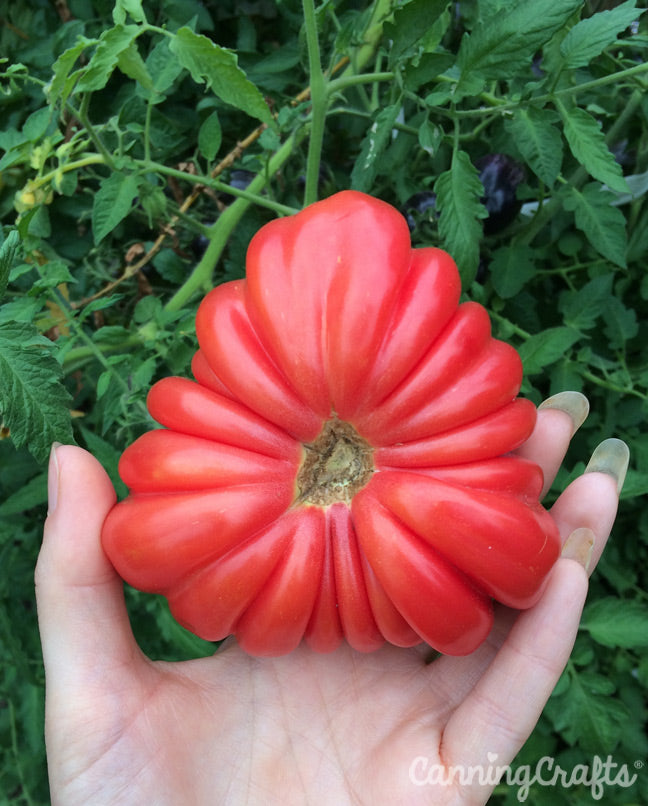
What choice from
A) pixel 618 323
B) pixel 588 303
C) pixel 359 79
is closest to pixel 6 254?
pixel 359 79

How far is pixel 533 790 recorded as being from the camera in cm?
178

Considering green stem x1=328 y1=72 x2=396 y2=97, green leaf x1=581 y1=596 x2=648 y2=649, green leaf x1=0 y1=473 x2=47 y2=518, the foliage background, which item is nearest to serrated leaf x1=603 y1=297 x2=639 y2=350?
the foliage background

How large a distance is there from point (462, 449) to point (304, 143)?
39.8 inches

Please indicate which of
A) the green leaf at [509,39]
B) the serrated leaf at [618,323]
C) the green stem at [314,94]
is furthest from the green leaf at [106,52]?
the serrated leaf at [618,323]

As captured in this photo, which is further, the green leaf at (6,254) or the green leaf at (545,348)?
the green leaf at (545,348)

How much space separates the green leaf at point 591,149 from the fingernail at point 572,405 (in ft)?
1.25

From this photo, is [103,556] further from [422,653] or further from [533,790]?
[533,790]

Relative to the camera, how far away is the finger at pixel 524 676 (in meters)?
1.11

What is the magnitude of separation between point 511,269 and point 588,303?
19 cm

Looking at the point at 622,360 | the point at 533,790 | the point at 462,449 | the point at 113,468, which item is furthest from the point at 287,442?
the point at 533,790

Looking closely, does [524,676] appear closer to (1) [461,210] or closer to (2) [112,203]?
(1) [461,210]

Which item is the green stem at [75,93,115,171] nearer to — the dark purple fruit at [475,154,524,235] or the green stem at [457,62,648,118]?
the green stem at [457,62,648,118]

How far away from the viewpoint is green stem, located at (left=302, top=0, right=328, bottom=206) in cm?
113

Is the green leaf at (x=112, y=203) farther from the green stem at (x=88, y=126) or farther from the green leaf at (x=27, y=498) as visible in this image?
the green leaf at (x=27, y=498)
